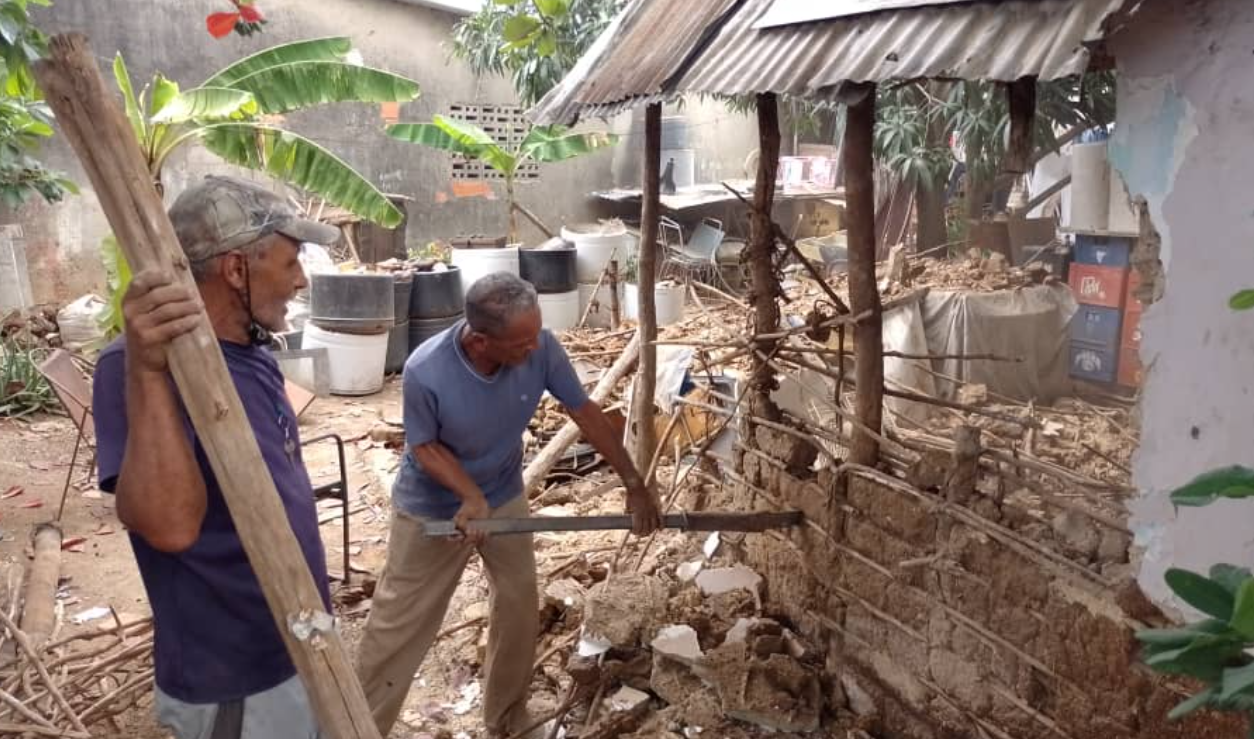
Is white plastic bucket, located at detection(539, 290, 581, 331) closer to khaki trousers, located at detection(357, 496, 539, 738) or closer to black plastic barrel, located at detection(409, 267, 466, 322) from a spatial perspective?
black plastic barrel, located at detection(409, 267, 466, 322)

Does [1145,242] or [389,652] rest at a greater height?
[1145,242]

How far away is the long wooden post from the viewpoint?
4.59 ft

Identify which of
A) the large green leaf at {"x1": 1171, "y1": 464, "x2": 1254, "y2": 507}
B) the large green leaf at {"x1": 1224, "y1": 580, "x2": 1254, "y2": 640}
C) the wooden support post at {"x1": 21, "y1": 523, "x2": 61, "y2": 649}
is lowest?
the wooden support post at {"x1": 21, "y1": 523, "x2": 61, "y2": 649}

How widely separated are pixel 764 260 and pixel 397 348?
6886 millimetres

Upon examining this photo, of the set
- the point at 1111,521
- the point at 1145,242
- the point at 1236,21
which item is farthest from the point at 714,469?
the point at 1236,21

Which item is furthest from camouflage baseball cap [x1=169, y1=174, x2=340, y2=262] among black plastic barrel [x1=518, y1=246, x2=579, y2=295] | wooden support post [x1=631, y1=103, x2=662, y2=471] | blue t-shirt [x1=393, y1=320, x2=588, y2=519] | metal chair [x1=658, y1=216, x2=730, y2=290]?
metal chair [x1=658, y1=216, x2=730, y2=290]

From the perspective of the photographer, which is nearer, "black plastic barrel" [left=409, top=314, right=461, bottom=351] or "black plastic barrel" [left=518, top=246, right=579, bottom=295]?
"black plastic barrel" [left=409, top=314, right=461, bottom=351]

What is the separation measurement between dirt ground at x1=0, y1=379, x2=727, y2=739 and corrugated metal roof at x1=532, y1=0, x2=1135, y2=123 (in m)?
2.47

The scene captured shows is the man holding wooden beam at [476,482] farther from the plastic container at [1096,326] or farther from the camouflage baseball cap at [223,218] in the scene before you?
the plastic container at [1096,326]

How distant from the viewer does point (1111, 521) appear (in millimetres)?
2734

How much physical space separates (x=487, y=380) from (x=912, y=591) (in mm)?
1722

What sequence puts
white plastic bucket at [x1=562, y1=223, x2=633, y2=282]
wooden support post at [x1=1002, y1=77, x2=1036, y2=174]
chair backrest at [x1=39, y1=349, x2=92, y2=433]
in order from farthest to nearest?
→ white plastic bucket at [x1=562, y1=223, x2=633, y2=282], chair backrest at [x1=39, y1=349, x2=92, y2=433], wooden support post at [x1=1002, y1=77, x2=1036, y2=174]

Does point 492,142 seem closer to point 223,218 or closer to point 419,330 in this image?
point 419,330

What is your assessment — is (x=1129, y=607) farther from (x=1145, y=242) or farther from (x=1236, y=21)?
(x=1236, y=21)
